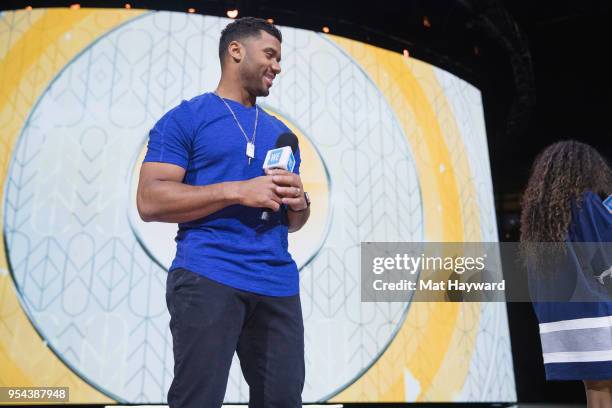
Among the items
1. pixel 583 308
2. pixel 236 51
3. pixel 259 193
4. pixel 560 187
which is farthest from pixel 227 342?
pixel 560 187

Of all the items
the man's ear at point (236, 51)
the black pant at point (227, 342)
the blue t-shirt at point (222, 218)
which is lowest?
the black pant at point (227, 342)

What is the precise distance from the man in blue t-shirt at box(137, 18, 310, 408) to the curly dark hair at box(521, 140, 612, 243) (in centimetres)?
104

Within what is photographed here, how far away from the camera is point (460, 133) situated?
3734 mm

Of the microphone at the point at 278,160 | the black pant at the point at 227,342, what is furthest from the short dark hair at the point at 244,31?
the black pant at the point at 227,342

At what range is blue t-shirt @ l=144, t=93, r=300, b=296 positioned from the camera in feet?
3.09

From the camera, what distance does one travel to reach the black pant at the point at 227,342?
861 mm

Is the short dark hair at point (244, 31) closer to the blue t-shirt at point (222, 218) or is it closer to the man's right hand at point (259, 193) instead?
the blue t-shirt at point (222, 218)

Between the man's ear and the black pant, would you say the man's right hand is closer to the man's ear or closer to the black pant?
the black pant

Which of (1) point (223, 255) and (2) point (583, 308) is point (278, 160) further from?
(2) point (583, 308)

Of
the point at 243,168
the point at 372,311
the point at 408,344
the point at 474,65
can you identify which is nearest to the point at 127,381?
the point at 372,311

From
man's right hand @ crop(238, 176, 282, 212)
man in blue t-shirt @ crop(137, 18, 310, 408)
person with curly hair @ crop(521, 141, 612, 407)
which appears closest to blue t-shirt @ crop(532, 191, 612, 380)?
person with curly hair @ crop(521, 141, 612, 407)

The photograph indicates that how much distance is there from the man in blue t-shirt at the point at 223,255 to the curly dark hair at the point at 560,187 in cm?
104

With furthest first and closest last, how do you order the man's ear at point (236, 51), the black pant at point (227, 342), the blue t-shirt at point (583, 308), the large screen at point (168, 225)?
1. the large screen at point (168, 225)
2. the blue t-shirt at point (583, 308)
3. the man's ear at point (236, 51)
4. the black pant at point (227, 342)

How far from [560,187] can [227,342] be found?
133 centimetres
